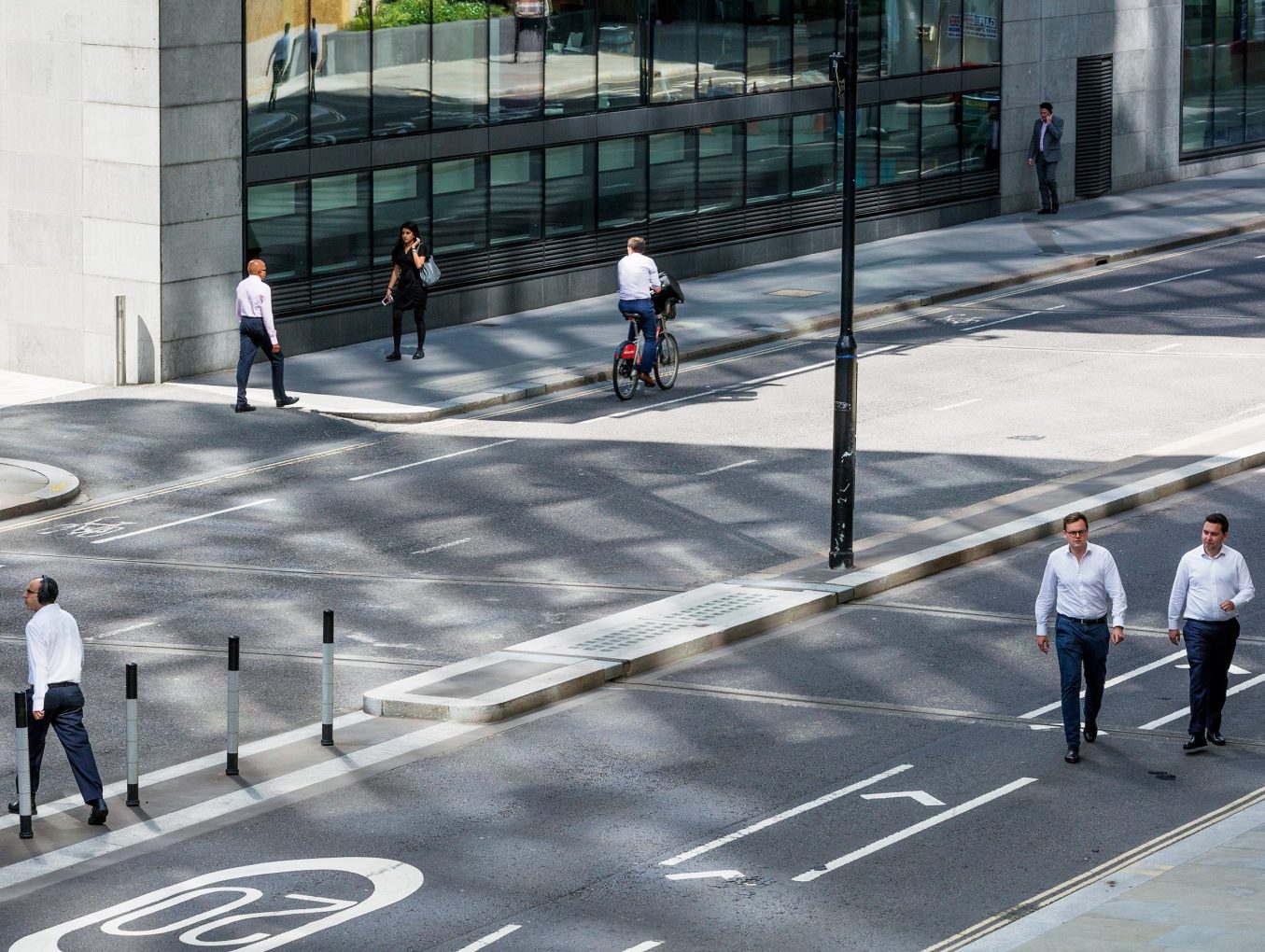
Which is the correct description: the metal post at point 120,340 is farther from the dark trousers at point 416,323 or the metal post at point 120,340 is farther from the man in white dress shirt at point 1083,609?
the man in white dress shirt at point 1083,609

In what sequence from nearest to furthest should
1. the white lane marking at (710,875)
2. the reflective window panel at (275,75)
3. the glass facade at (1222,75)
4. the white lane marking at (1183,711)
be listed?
the white lane marking at (710,875)
the white lane marking at (1183,711)
the reflective window panel at (275,75)
the glass facade at (1222,75)

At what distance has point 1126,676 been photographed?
57.3 feet

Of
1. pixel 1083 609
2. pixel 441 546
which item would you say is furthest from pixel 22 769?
pixel 441 546

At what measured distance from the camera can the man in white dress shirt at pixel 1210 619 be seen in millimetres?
15461

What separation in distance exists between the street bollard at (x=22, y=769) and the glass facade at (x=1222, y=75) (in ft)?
132

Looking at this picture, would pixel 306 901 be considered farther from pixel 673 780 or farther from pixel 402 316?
pixel 402 316

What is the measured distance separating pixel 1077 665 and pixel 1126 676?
2203mm

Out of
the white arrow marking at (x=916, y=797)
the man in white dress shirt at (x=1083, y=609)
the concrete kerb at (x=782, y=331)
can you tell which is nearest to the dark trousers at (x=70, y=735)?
the white arrow marking at (x=916, y=797)

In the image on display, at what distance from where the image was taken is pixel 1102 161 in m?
47.3

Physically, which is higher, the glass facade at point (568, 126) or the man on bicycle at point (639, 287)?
the glass facade at point (568, 126)

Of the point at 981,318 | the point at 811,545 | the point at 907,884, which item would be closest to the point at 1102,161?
the point at 981,318

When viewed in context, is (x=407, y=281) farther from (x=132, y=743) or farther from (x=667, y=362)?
(x=132, y=743)

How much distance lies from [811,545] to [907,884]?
9.15 m

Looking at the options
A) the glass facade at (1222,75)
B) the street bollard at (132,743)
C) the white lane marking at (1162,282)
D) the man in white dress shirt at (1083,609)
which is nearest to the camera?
the street bollard at (132,743)
